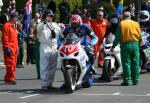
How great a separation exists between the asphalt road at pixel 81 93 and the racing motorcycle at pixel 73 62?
291mm

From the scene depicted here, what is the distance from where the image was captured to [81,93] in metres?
14.7

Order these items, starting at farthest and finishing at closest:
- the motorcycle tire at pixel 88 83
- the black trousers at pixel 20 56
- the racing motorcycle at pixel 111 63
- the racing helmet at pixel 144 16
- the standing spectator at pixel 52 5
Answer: the standing spectator at pixel 52 5 < the black trousers at pixel 20 56 < the racing helmet at pixel 144 16 < the racing motorcycle at pixel 111 63 < the motorcycle tire at pixel 88 83

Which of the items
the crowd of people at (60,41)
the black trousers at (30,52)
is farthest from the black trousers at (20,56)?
the crowd of people at (60,41)

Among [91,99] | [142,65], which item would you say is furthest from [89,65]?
[142,65]

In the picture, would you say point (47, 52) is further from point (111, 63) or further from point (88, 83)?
point (111, 63)

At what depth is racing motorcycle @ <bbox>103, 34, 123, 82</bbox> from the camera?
16844mm

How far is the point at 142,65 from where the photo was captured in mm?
18734

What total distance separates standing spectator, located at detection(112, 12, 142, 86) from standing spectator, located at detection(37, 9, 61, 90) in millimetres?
1739

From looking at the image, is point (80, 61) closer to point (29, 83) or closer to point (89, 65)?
point (89, 65)

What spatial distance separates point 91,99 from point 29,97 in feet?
4.87

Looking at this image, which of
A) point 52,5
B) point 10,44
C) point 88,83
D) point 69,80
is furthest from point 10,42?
point 52,5

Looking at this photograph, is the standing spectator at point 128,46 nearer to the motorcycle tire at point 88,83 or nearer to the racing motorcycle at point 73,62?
the motorcycle tire at point 88,83

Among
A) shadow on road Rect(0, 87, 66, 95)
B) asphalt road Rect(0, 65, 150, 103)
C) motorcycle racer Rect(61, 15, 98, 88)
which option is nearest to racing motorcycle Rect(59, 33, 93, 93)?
motorcycle racer Rect(61, 15, 98, 88)

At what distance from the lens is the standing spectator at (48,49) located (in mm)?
15258
